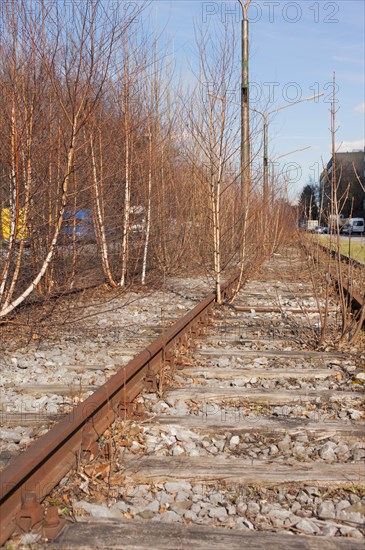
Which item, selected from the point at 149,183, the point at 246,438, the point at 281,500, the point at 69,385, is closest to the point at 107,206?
the point at 149,183

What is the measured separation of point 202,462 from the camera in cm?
367

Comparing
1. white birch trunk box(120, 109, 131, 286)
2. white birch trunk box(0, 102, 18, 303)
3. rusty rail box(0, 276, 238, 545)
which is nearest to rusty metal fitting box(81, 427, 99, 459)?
rusty rail box(0, 276, 238, 545)

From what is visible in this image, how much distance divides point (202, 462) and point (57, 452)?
2.64 ft

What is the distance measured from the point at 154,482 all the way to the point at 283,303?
7.76 m

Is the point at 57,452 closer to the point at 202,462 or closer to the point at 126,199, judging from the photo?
the point at 202,462

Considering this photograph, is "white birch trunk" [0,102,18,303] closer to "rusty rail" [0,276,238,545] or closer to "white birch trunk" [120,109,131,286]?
"rusty rail" [0,276,238,545]

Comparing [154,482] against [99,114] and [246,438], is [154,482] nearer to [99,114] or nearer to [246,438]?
[246,438]

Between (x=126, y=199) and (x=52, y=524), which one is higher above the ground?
(x=126, y=199)

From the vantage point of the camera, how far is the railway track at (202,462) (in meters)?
2.87

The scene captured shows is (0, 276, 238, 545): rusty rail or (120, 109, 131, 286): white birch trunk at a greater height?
(120, 109, 131, 286): white birch trunk

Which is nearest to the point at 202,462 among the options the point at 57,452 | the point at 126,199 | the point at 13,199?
the point at 57,452

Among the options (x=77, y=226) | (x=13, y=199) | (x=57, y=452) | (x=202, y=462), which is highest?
(x=13, y=199)

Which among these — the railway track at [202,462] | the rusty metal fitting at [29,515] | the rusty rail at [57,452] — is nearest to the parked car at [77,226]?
the railway track at [202,462]

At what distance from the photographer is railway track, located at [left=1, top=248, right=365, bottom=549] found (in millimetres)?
2867
